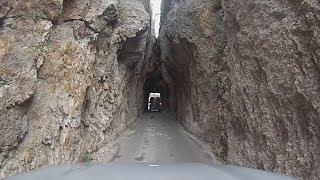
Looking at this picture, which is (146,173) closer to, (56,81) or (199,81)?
(56,81)

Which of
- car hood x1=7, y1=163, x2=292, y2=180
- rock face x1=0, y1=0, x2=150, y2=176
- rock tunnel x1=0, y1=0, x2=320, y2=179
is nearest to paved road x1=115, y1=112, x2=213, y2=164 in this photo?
rock tunnel x1=0, y1=0, x2=320, y2=179

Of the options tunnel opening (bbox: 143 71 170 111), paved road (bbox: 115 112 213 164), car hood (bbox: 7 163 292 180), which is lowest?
paved road (bbox: 115 112 213 164)

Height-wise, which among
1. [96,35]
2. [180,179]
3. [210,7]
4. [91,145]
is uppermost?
[210,7]

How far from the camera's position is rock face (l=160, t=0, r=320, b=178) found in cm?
653

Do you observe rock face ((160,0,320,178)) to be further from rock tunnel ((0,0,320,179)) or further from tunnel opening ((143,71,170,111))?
tunnel opening ((143,71,170,111))

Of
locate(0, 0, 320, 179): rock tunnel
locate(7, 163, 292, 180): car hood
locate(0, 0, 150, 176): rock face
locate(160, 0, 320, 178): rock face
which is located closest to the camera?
locate(7, 163, 292, 180): car hood

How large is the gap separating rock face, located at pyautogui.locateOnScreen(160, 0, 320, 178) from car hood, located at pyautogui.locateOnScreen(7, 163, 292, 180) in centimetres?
382

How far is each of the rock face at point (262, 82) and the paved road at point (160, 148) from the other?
2.60 ft

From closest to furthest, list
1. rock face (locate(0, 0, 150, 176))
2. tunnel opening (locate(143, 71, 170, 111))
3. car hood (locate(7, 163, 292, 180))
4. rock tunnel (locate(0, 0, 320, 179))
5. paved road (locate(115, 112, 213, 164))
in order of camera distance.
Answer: car hood (locate(7, 163, 292, 180))
rock tunnel (locate(0, 0, 320, 179))
rock face (locate(0, 0, 150, 176))
paved road (locate(115, 112, 213, 164))
tunnel opening (locate(143, 71, 170, 111))

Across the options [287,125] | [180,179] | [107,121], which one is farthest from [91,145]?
[180,179]

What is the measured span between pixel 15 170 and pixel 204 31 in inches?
383

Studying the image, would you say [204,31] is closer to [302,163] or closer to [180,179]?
[302,163]

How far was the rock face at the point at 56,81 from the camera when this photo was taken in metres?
7.50

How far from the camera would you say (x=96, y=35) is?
11.6 meters
